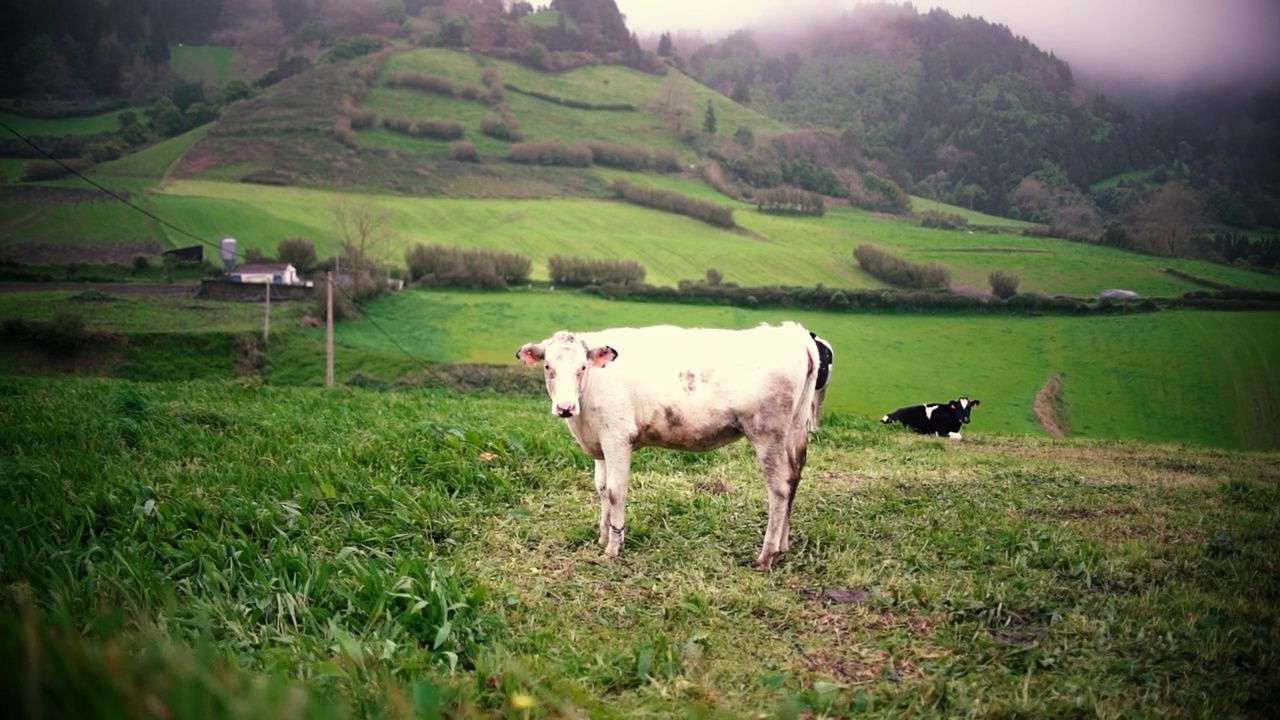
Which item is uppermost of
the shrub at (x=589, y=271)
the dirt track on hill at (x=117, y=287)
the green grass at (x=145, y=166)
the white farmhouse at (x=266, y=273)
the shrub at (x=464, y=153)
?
the shrub at (x=464, y=153)

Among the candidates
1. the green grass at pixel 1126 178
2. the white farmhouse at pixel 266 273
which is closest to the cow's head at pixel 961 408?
the green grass at pixel 1126 178

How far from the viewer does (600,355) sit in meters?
7.76

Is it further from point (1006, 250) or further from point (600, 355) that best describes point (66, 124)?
point (600, 355)

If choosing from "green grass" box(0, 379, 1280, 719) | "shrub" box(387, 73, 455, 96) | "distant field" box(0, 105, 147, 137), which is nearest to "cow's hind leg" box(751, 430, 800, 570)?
"green grass" box(0, 379, 1280, 719)

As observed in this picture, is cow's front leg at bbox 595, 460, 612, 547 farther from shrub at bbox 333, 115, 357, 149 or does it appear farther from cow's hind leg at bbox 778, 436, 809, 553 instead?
shrub at bbox 333, 115, 357, 149

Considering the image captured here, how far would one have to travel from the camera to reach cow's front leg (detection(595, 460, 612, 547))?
7.73m

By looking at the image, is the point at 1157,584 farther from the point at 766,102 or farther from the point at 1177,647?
the point at 766,102

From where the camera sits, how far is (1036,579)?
6504 mm

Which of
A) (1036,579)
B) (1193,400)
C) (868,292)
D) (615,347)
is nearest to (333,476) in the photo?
(615,347)

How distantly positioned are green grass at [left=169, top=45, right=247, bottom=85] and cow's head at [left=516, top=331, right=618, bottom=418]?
92.7 m

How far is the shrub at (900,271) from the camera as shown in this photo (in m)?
49.2

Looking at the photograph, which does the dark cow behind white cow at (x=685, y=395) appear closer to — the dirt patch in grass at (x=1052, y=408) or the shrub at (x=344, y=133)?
the dirt patch in grass at (x=1052, y=408)

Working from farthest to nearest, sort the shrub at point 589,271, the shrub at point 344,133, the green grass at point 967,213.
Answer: the shrub at point 344,133 → the green grass at point 967,213 → the shrub at point 589,271

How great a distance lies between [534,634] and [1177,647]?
3.96m
